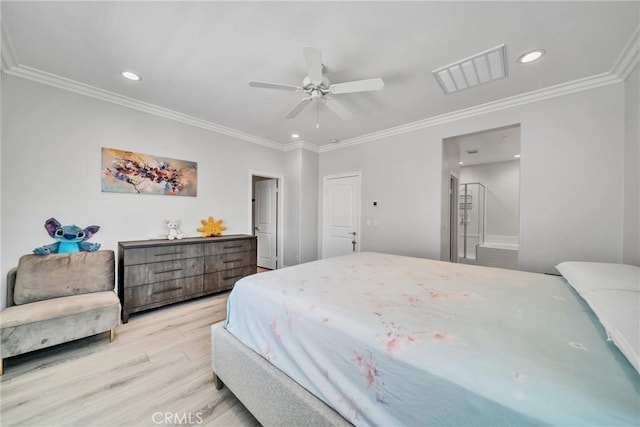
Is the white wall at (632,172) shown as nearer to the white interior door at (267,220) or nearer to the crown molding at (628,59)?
the crown molding at (628,59)

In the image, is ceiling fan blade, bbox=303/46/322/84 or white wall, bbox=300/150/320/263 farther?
white wall, bbox=300/150/320/263

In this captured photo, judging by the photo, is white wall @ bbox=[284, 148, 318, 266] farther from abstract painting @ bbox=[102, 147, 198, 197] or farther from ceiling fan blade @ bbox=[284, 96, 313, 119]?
ceiling fan blade @ bbox=[284, 96, 313, 119]

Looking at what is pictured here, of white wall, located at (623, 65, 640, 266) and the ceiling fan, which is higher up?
the ceiling fan

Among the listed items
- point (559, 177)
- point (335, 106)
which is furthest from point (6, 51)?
point (559, 177)

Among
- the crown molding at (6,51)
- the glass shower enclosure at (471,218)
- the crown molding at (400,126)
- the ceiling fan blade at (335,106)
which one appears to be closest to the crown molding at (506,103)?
the crown molding at (400,126)

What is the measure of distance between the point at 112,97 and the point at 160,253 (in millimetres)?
1927

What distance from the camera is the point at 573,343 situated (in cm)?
89

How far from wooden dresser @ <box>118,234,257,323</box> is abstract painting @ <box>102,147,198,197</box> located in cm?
70

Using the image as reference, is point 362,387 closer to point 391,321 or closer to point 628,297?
point 391,321

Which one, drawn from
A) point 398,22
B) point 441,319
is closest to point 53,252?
point 441,319

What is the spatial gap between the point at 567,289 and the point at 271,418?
1.99 metres

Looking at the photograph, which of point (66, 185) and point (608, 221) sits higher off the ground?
point (66, 185)

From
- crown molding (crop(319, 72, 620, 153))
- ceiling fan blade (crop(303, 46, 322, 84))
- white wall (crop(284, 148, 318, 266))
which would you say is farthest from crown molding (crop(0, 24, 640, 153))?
ceiling fan blade (crop(303, 46, 322, 84))

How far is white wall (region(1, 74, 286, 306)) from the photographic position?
2.30 meters
